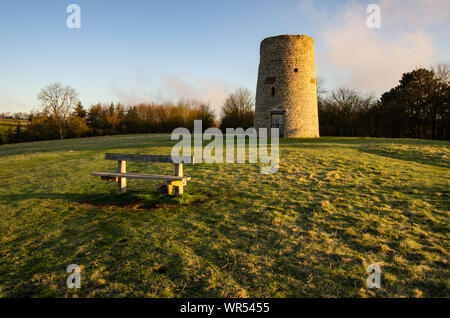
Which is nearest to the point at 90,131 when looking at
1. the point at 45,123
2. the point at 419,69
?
the point at 45,123

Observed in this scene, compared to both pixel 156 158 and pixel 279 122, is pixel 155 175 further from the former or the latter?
pixel 279 122

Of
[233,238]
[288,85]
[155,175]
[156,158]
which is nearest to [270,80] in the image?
[288,85]

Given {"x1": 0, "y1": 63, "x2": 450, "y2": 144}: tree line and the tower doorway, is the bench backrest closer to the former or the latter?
the tower doorway

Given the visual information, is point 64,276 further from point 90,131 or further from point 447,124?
point 90,131

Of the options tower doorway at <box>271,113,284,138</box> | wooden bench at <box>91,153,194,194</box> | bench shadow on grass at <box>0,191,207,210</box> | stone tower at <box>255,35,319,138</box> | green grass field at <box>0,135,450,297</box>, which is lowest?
green grass field at <box>0,135,450,297</box>

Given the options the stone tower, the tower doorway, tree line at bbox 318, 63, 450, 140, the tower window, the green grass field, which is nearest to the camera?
the green grass field

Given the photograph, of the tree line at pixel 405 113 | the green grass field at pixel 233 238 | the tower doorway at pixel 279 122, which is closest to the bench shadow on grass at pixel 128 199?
the green grass field at pixel 233 238

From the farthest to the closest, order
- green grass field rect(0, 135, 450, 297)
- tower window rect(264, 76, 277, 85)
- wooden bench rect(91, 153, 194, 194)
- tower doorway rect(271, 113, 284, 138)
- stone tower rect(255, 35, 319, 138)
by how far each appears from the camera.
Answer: tower doorway rect(271, 113, 284, 138)
tower window rect(264, 76, 277, 85)
stone tower rect(255, 35, 319, 138)
wooden bench rect(91, 153, 194, 194)
green grass field rect(0, 135, 450, 297)

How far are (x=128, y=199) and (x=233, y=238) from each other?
146 inches

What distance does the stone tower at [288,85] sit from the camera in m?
24.4

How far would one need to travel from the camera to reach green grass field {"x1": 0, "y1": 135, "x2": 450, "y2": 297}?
352 cm

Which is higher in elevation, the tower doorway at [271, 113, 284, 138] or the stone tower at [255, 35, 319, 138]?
the stone tower at [255, 35, 319, 138]

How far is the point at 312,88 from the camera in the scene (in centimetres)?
2558

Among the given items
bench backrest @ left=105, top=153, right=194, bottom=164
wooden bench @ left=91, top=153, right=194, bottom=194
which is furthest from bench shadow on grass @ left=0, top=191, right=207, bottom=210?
bench backrest @ left=105, top=153, right=194, bottom=164
